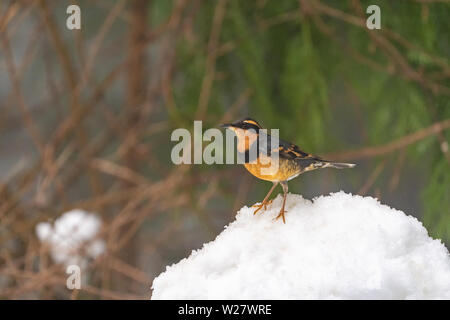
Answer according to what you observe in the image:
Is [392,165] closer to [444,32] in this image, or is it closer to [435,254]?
[444,32]

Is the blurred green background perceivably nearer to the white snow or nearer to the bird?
the white snow

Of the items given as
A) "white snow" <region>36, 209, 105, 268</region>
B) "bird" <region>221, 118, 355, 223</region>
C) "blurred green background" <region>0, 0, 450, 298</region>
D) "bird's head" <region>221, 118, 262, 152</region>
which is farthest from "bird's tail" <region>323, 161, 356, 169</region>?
"white snow" <region>36, 209, 105, 268</region>

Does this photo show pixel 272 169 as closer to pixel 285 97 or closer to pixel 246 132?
pixel 246 132

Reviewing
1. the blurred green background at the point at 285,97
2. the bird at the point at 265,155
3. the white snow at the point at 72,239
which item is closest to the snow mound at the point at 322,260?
the bird at the point at 265,155

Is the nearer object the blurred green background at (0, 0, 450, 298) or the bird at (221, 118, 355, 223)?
the bird at (221, 118, 355, 223)

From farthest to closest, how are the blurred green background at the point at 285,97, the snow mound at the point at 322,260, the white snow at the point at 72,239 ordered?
the white snow at the point at 72,239 < the blurred green background at the point at 285,97 < the snow mound at the point at 322,260

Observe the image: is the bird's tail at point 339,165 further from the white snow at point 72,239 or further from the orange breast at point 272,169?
the white snow at point 72,239

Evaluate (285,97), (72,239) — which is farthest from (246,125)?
(72,239)
